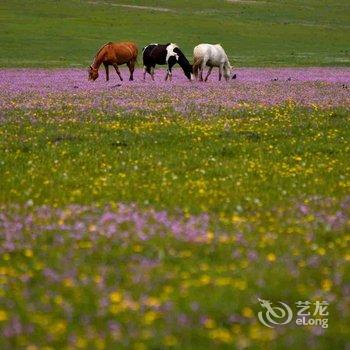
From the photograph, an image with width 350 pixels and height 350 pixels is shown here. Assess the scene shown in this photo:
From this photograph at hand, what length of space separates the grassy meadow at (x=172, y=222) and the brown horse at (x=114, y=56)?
15.3 m

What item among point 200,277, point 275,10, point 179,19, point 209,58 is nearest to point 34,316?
point 200,277

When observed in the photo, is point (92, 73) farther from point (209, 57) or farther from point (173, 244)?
point (173, 244)

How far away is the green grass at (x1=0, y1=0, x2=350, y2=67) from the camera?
71.5m

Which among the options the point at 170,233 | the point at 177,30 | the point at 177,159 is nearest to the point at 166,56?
the point at 177,159

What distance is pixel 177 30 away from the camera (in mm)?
95250

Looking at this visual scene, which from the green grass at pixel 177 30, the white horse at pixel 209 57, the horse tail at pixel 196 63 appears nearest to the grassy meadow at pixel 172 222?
the white horse at pixel 209 57

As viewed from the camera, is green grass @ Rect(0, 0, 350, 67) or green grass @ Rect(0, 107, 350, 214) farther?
green grass @ Rect(0, 0, 350, 67)

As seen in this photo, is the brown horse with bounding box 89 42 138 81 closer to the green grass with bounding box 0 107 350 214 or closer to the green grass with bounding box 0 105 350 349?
the green grass with bounding box 0 107 350 214
